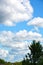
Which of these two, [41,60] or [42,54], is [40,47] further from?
[41,60]

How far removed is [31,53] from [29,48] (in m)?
2.00

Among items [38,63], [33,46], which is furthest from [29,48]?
[38,63]

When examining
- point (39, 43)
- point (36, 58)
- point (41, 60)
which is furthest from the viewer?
point (39, 43)

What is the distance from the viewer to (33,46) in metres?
77.9

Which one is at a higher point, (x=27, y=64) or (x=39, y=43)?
(x=39, y=43)

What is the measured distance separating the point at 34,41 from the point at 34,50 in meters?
3.66

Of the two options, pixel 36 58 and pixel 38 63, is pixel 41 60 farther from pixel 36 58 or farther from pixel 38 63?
pixel 36 58

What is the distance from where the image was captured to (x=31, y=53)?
75938 millimetres

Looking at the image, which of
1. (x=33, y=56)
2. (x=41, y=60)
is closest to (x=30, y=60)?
(x=33, y=56)

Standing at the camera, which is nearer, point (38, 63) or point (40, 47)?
point (38, 63)

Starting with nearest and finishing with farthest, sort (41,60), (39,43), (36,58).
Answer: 1. (41,60)
2. (36,58)
3. (39,43)

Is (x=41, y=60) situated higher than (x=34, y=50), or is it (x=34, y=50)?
(x=34, y=50)

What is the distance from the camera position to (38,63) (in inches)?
2721

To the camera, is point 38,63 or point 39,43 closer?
point 38,63
